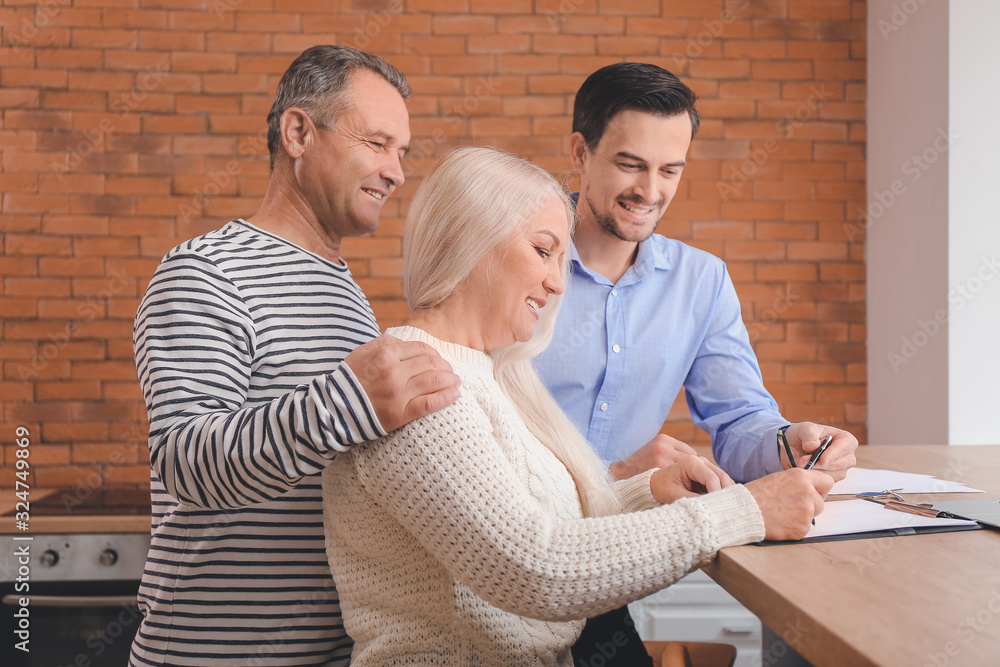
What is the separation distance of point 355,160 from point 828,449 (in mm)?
1043

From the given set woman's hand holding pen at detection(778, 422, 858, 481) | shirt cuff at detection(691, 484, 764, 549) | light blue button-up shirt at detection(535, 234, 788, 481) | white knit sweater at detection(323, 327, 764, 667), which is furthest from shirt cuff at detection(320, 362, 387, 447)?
light blue button-up shirt at detection(535, 234, 788, 481)

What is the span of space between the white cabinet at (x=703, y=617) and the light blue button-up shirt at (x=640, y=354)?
0.78 metres

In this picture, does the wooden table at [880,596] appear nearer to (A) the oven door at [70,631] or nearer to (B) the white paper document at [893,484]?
(B) the white paper document at [893,484]

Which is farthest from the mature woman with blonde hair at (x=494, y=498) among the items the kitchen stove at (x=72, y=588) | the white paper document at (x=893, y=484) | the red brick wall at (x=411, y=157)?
the red brick wall at (x=411, y=157)

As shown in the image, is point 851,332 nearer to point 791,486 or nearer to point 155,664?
point 791,486

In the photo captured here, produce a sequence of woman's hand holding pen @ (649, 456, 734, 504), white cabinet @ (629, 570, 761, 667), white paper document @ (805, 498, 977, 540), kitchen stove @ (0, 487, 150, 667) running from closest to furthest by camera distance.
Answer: white paper document @ (805, 498, 977, 540) < woman's hand holding pen @ (649, 456, 734, 504) < kitchen stove @ (0, 487, 150, 667) < white cabinet @ (629, 570, 761, 667)

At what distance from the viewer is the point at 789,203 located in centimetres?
301

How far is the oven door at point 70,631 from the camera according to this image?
7.57 feet

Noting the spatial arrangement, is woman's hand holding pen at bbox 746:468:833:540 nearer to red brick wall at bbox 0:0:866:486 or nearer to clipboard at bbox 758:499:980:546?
clipboard at bbox 758:499:980:546

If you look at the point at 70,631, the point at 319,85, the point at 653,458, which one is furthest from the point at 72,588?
the point at 653,458

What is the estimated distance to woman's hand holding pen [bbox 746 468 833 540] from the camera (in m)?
1.00

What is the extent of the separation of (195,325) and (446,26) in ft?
6.99

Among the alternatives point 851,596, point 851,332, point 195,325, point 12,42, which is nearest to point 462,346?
point 195,325

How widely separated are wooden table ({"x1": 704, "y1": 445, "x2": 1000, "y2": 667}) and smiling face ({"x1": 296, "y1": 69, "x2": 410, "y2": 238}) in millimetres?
962
